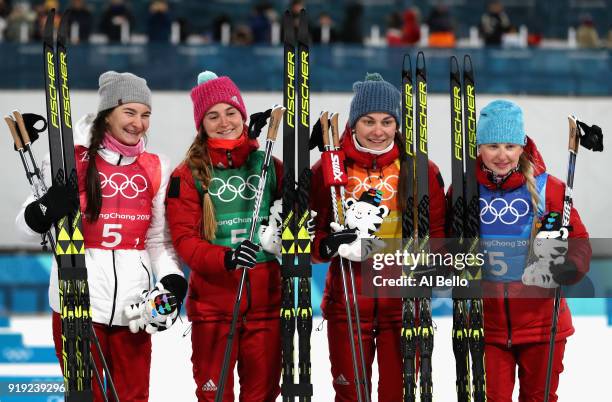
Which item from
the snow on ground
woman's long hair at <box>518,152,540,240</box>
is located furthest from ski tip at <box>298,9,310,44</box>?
the snow on ground

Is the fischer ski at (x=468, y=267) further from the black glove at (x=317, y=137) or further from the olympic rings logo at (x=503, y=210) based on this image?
the black glove at (x=317, y=137)

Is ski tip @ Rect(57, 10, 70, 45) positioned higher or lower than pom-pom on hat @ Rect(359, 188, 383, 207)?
higher

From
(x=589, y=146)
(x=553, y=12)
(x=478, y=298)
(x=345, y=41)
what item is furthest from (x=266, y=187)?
(x=553, y=12)

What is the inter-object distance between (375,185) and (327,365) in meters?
1.68

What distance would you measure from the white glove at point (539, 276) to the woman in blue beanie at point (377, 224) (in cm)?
41

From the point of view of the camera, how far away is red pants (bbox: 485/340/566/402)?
4.42 m

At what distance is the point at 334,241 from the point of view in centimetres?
440

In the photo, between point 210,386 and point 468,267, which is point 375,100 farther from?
point 210,386

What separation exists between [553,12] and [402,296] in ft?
25.9

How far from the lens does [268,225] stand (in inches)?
178

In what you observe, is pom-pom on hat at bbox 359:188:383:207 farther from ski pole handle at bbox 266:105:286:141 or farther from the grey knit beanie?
the grey knit beanie

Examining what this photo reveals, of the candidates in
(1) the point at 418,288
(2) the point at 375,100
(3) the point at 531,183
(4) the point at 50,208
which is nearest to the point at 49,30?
(4) the point at 50,208

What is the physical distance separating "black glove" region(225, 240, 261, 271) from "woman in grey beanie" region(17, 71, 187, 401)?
0.94ft

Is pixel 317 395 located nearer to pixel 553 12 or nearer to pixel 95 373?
pixel 95 373
